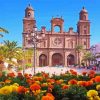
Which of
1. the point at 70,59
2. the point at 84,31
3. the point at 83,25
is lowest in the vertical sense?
the point at 70,59

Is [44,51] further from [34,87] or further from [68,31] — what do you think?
[34,87]

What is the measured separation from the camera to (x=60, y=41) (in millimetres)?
99750

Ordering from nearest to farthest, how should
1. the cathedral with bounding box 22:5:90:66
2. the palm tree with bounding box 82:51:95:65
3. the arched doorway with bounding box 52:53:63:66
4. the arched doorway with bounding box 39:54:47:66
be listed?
the palm tree with bounding box 82:51:95:65
the cathedral with bounding box 22:5:90:66
the arched doorway with bounding box 39:54:47:66
the arched doorway with bounding box 52:53:63:66

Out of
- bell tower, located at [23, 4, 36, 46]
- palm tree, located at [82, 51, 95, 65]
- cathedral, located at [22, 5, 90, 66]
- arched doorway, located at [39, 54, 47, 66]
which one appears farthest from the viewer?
arched doorway, located at [39, 54, 47, 66]

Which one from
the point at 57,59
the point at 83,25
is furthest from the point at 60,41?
the point at 83,25

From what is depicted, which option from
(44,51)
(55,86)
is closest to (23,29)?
(44,51)

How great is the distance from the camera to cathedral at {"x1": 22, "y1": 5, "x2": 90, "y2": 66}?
320 feet

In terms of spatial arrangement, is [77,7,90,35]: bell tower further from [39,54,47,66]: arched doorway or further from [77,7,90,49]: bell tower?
[39,54,47,66]: arched doorway

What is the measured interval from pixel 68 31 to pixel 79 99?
305ft

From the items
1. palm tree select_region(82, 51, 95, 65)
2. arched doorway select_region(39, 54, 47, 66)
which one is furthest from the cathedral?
palm tree select_region(82, 51, 95, 65)

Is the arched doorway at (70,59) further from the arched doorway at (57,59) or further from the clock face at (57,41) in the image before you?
the clock face at (57,41)

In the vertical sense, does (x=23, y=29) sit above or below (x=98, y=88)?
above

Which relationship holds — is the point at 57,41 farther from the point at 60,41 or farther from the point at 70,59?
the point at 70,59

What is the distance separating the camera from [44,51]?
97750 mm
